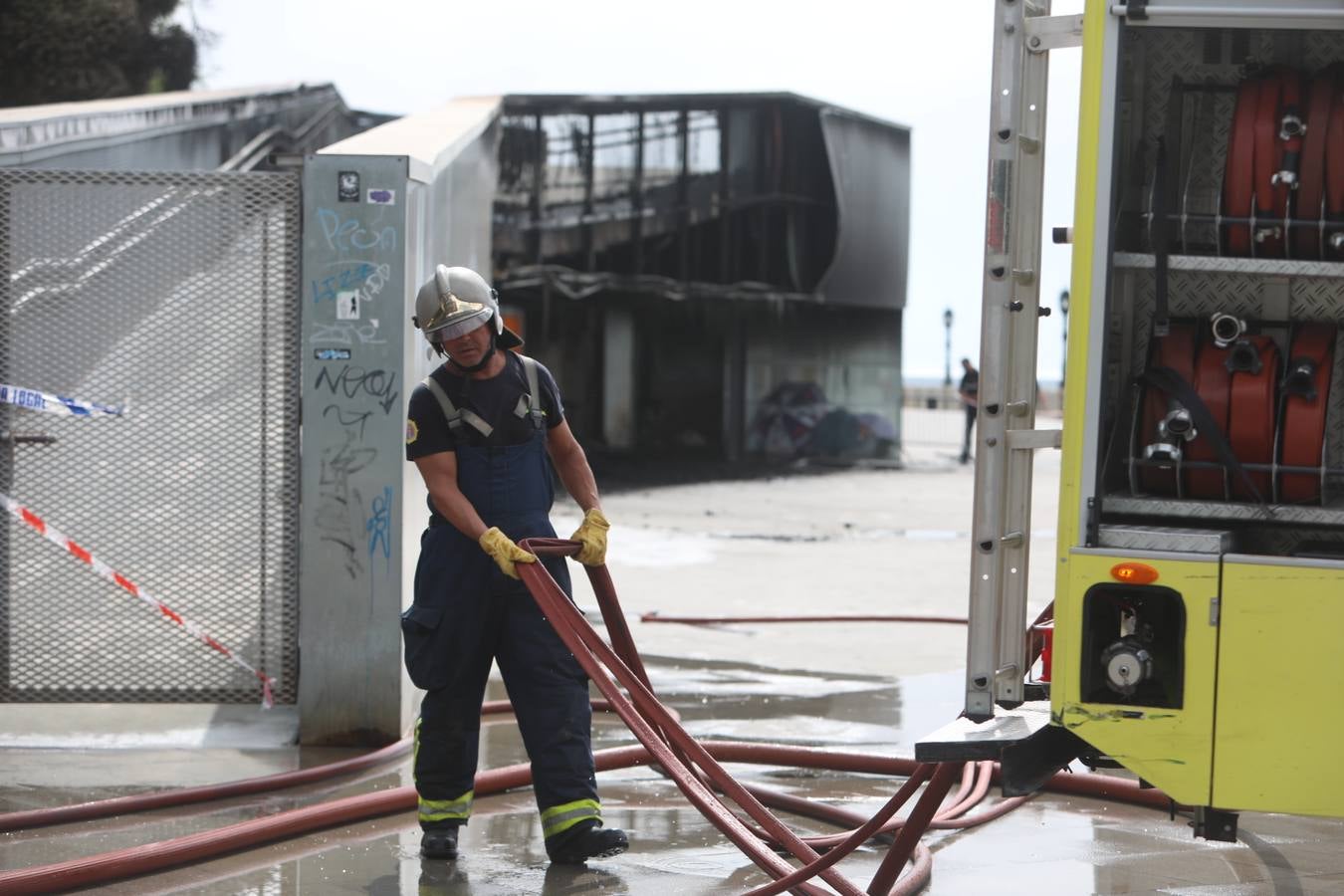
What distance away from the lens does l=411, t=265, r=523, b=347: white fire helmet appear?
5.45 m

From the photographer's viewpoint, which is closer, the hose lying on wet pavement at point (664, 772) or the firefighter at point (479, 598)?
the hose lying on wet pavement at point (664, 772)

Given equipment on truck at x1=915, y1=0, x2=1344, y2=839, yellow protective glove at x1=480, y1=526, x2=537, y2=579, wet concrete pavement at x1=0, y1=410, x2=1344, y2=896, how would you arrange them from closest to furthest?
1. equipment on truck at x1=915, y1=0, x2=1344, y2=839
2. yellow protective glove at x1=480, y1=526, x2=537, y2=579
3. wet concrete pavement at x1=0, y1=410, x2=1344, y2=896

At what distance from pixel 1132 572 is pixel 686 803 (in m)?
2.64

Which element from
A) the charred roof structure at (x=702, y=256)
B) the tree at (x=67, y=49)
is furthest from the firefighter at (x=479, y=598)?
the tree at (x=67, y=49)

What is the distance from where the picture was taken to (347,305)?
6992 mm

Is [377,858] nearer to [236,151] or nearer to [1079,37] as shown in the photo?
[1079,37]

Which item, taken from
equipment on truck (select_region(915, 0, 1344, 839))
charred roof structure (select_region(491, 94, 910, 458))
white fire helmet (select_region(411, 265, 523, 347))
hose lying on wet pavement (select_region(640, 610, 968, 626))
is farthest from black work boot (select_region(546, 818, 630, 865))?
charred roof structure (select_region(491, 94, 910, 458))

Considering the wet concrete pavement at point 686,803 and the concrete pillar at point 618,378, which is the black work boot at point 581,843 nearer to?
the wet concrete pavement at point 686,803

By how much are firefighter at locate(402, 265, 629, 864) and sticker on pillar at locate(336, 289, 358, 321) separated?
1.51m

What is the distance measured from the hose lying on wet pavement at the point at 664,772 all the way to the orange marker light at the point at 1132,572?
74 cm

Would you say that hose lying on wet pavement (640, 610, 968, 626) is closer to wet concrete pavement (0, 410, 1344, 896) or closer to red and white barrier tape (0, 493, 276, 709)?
wet concrete pavement (0, 410, 1344, 896)

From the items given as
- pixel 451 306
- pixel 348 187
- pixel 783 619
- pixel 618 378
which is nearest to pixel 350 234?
pixel 348 187

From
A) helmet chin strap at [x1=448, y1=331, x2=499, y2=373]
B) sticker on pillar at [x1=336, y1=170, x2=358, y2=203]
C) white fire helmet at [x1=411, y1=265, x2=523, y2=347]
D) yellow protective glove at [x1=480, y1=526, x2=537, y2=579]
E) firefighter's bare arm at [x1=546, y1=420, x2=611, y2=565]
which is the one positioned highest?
sticker on pillar at [x1=336, y1=170, x2=358, y2=203]

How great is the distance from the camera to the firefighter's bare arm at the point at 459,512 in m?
5.30
